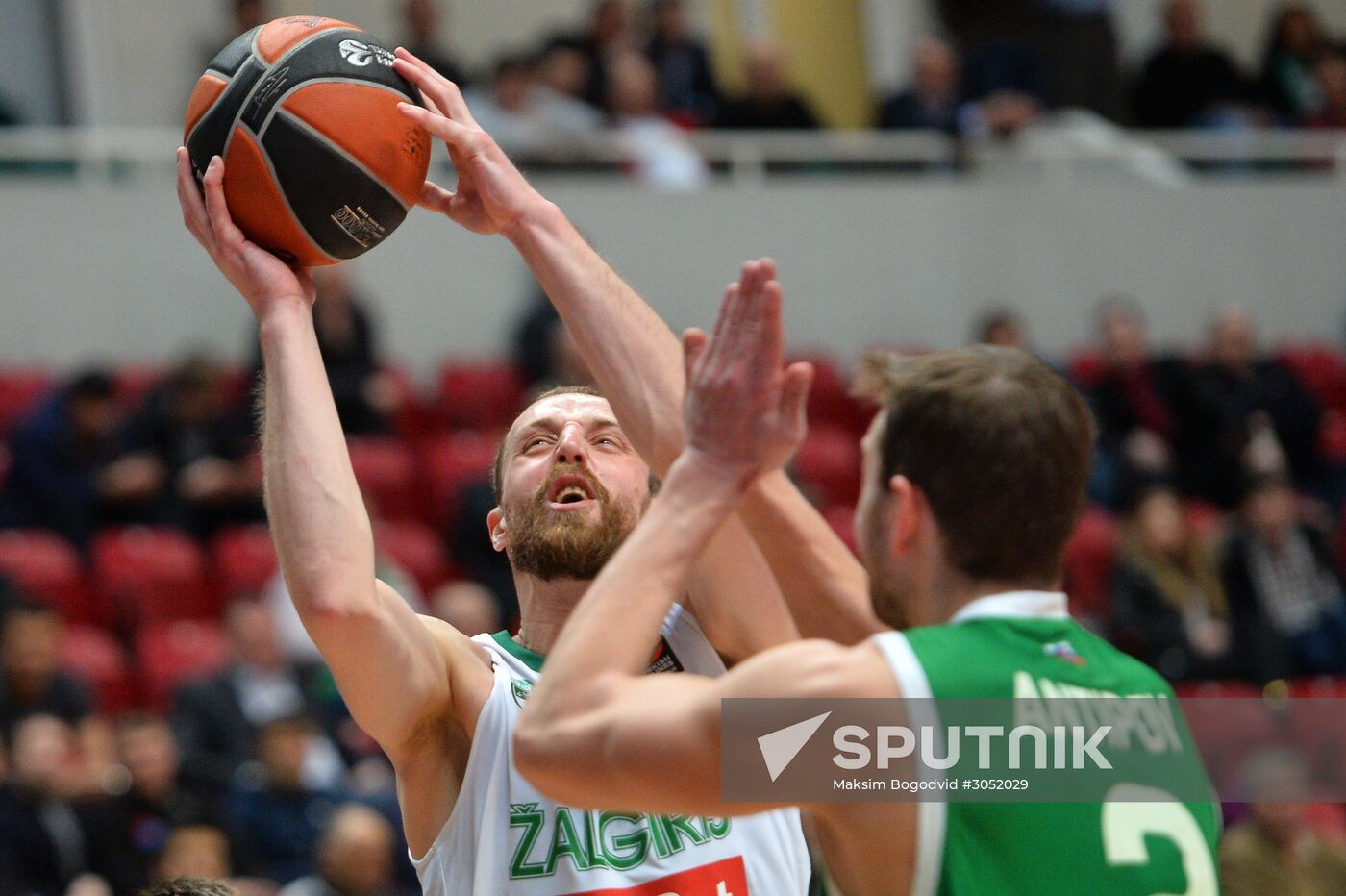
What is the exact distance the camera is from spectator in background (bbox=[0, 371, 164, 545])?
959 centimetres

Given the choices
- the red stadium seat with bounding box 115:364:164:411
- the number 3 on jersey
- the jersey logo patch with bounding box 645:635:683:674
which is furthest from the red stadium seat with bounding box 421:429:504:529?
the number 3 on jersey

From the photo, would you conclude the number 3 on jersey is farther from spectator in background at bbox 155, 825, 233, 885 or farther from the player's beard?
spectator in background at bbox 155, 825, 233, 885

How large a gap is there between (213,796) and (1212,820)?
6.24 m

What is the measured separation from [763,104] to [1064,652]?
35.1 feet

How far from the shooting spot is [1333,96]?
47.5 ft

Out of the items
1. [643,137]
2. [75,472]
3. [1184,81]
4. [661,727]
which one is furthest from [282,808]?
[1184,81]

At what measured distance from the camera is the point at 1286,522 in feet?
35.5

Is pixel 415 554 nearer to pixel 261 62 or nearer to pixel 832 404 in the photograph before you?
pixel 832 404

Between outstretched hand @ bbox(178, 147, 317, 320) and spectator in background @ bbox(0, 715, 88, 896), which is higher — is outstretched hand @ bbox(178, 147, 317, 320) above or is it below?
above

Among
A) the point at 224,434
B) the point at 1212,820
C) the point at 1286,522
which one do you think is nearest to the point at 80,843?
the point at 224,434

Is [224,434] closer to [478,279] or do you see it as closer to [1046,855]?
[478,279]

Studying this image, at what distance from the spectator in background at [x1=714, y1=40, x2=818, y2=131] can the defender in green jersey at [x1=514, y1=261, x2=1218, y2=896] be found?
412 inches

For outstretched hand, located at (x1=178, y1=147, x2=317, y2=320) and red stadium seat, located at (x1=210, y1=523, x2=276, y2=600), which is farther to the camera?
red stadium seat, located at (x1=210, y1=523, x2=276, y2=600)

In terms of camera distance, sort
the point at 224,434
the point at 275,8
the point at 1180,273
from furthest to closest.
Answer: the point at 1180,273 → the point at 275,8 → the point at 224,434
